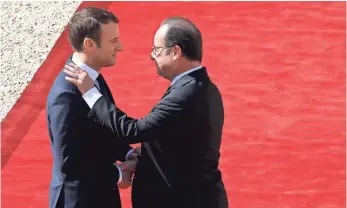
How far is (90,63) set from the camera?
3.95 metres

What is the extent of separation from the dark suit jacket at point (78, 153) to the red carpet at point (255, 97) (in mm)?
2025

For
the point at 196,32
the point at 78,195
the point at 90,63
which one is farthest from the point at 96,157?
the point at 196,32

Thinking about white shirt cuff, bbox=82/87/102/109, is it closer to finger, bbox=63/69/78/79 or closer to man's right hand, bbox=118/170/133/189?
finger, bbox=63/69/78/79

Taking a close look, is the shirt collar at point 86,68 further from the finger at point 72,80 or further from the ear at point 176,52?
the ear at point 176,52

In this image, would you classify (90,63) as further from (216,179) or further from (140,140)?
(216,179)

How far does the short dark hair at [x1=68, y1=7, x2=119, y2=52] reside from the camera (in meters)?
3.86

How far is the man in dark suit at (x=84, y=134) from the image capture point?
376 centimetres

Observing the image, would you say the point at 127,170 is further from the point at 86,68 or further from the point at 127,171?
the point at 86,68

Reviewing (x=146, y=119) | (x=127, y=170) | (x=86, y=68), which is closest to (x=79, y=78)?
(x=86, y=68)

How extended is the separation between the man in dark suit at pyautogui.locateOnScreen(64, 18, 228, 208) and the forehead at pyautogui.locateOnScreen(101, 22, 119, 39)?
0.77ft

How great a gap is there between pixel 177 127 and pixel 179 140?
72 millimetres

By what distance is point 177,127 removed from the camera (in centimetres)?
380

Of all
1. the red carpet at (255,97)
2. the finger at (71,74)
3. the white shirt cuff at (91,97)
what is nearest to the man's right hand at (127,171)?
the white shirt cuff at (91,97)

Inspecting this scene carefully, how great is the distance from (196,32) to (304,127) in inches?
137
